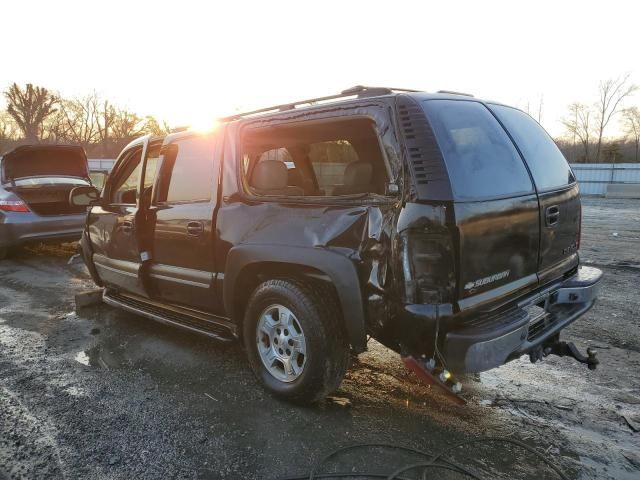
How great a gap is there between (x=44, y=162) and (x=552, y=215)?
872 cm

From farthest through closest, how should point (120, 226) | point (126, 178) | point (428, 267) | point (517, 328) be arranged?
point (126, 178), point (120, 226), point (517, 328), point (428, 267)

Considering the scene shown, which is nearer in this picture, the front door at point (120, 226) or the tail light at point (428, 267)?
the tail light at point (428, 267)

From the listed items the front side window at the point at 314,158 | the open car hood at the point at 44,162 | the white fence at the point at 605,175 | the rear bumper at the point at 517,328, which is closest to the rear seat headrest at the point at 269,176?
the front side window at the point at 314,158

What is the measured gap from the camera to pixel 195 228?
11.6 ft

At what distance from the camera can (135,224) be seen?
4.12 metres

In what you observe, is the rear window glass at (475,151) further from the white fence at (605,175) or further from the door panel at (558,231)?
the white fence at (605,175)

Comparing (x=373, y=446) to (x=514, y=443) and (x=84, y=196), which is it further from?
(x=84, y=196)

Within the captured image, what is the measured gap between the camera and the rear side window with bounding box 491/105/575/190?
9.70 ft

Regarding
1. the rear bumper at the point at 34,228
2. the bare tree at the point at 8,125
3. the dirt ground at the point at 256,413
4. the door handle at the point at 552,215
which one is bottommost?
the dirt ground at the point at 256,413

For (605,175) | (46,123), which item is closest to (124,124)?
(46,123)

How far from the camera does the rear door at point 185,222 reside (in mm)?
3488

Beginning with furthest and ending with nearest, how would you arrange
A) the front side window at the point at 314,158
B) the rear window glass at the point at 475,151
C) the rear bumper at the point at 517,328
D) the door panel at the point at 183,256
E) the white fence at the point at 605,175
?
the white fence at the point at 605,175
the door panel at the point at 183,256
the front side window at the point at 314,158
the rear window glass at the point at 475,151
the rear bumper at the point at 517,328

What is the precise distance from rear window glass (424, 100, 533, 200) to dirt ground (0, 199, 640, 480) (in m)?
1.42

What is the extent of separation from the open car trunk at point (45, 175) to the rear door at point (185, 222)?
16.1ft
